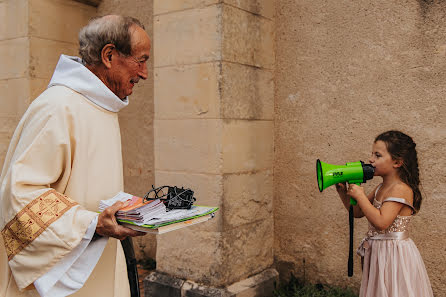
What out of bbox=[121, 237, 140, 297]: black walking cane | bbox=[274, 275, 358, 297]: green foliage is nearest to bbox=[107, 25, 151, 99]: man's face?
bbox=[121, 237, 140, 297]: black walking cane

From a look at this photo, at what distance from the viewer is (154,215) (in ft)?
Result: 5.57

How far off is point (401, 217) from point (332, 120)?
4.45 feet

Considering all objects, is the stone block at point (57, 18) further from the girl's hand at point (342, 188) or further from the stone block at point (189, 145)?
the girl's hand at point (342, 188)

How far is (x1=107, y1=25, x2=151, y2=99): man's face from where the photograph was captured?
1949 mm

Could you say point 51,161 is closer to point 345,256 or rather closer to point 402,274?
point 402,274

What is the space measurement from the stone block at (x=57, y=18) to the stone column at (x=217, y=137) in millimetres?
1872

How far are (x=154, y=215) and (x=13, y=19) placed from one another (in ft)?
14.5

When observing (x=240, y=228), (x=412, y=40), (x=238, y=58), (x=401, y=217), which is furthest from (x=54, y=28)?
(x=401, y=217)

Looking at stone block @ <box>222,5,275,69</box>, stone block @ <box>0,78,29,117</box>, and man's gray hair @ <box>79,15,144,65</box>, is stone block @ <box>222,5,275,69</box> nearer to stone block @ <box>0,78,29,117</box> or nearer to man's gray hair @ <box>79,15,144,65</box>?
man's gray hair @ <box>79,15,144,65</box>

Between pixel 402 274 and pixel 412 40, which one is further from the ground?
pixel 412 40

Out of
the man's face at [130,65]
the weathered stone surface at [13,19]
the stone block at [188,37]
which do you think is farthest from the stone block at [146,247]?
the man's face at [130,65]

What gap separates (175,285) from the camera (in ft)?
12.4

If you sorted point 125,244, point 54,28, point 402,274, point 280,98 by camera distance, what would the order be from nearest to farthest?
point 125,244 → point 402,274 → point 280,98 → point 54,28

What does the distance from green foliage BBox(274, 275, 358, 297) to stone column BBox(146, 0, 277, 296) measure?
0.15 metres
